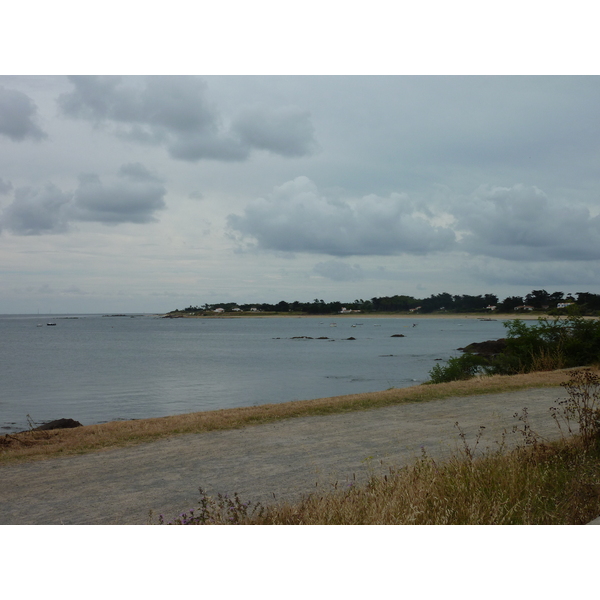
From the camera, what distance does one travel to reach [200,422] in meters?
11.0

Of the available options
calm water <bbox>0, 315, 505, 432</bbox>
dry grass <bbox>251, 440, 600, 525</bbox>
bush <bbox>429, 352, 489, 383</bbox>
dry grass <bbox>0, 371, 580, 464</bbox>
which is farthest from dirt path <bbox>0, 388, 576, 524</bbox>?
calm water <bbox>0, 315, 505, 432</bbox>

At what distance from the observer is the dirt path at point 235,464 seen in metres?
6.08

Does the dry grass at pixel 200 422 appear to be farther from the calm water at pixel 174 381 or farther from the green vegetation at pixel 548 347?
the calm water at pixel 174 381

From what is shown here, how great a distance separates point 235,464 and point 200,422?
136 inches

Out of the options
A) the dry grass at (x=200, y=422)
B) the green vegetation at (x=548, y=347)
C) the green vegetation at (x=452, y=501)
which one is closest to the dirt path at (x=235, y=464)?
the dry grass at (x=200, y=422)

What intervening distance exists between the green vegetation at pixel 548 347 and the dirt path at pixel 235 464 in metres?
7.83

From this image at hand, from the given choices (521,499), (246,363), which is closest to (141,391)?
(246,363)

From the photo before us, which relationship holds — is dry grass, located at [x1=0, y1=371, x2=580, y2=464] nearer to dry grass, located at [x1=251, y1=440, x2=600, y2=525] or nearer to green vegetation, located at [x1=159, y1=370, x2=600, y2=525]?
green vegetation, located at [x1=159, y1=370, x2=600, y2=525]

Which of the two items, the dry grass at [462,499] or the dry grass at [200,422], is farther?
the dry grass at [200,422]

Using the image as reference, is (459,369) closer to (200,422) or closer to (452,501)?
(200,422)

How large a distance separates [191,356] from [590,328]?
4253 cm

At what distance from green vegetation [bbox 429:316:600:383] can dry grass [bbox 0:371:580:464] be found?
306 centimetres

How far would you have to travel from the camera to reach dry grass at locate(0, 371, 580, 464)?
915cm

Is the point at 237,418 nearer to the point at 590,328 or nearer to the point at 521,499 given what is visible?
the point at 521,499
